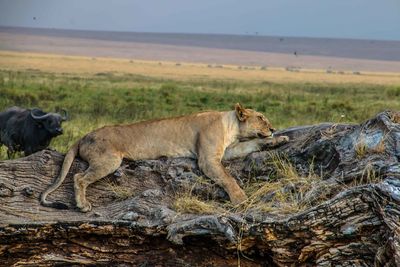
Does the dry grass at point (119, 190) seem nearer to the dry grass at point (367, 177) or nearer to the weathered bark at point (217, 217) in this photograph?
the weathered bark at point (217, 217)

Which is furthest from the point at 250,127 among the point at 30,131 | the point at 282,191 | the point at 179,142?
the point at 30,131

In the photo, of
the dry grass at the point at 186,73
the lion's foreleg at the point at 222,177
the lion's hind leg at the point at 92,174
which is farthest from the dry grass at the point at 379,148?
the dry grass at the point at 186,73

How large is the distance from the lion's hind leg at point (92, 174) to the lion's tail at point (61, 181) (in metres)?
0.15

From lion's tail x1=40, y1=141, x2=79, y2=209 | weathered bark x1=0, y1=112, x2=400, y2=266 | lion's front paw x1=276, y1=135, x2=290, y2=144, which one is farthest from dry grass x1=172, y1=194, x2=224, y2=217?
lion's front paw x1=276, y1=135, x2=290, y2=144

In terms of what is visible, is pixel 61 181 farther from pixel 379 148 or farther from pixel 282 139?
pixel 379 148

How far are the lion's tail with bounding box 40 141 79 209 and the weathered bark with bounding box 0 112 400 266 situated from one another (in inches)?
3.0

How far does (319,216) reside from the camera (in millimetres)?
6441

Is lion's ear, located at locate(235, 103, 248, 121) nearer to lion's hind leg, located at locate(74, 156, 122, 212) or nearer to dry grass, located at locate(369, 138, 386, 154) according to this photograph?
lion's hind leg, located at locate(74, 156, 122, 212)

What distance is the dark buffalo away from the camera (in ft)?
51.6

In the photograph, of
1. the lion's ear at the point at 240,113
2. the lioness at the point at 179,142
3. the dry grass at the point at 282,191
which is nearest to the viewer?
the dry grass at the point at 282,191

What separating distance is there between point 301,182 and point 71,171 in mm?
2468

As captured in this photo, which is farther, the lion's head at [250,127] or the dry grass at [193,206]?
the lion's head at [250,127]

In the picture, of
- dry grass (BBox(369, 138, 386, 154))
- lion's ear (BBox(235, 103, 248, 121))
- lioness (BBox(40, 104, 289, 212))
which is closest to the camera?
dry grass (BBox(369, 138, 386, 154))

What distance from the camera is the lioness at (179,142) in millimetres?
7805
